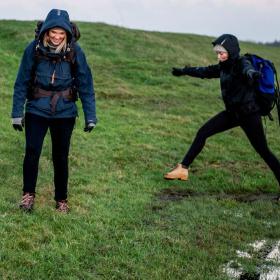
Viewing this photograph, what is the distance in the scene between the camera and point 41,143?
26.5 feet

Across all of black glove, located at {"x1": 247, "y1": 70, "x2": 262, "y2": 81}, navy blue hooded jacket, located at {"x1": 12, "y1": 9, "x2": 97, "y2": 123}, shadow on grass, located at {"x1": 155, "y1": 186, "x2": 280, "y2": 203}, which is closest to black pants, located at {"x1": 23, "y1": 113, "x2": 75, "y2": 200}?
navy blue hooded jacket, located at {"x1": 12, "y1": 9, "x2": 97, "y2": 123}

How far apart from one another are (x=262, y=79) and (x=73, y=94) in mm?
3706

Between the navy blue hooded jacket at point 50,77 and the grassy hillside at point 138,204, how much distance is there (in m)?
1.62

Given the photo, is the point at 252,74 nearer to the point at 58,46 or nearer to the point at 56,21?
the point at 58,46

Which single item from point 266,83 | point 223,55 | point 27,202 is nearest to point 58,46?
point 27,202

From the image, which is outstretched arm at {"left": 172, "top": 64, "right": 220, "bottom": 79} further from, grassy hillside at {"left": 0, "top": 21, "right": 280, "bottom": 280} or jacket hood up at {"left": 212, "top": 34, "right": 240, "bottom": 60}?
grassy hillside at {"left": 0, "top": 21, "right": 280, "bottom": 280}

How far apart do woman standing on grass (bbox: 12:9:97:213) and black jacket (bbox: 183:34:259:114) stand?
3.02m

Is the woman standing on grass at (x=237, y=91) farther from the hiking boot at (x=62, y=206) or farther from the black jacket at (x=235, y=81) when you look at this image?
the hiking boot at (x=62, y=206)

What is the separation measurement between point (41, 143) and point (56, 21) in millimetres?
1871

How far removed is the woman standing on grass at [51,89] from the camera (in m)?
7.54

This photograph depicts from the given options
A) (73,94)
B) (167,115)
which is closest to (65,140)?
(73,94)

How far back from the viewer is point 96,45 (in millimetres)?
34000

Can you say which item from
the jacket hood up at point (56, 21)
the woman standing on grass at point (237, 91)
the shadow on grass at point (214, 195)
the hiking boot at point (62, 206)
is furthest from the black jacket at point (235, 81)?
the hiking boot at point (62, 206)

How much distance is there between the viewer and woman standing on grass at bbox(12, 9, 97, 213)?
754 cm
